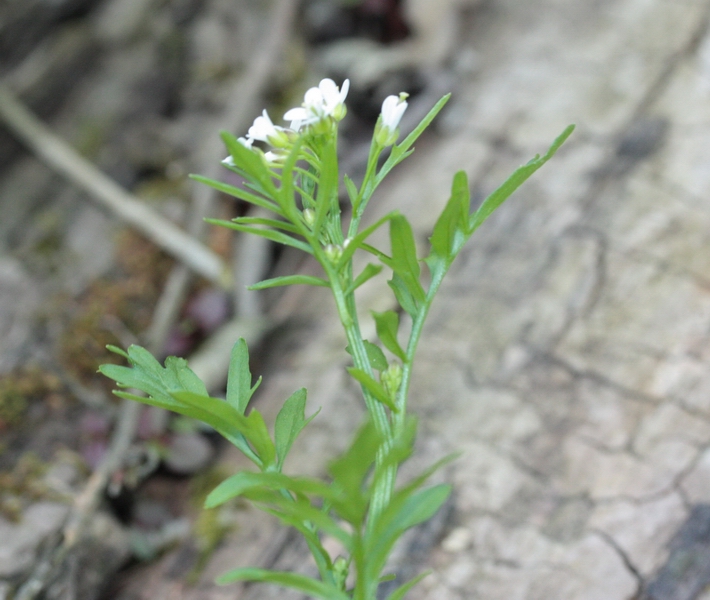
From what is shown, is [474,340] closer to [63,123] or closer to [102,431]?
[102,431]

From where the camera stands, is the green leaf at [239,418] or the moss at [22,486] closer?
the green leaf at [239,418]

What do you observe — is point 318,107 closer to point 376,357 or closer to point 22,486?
point 376,357

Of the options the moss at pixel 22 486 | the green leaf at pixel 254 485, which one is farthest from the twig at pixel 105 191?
the green leaf at pixel 254 485

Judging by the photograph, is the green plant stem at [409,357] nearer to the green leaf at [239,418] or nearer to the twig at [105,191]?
the green leaf at [239,418]

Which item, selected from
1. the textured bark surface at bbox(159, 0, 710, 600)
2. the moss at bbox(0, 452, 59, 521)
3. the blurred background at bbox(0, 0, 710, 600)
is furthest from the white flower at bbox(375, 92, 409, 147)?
the moss at bbox(0, 452, 59, 521)

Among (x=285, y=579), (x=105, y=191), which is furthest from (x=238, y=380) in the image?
(x=105, y=191)

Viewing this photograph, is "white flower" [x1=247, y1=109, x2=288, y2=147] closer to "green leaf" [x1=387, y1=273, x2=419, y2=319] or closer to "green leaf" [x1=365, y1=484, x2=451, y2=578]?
"green leaf" [x1=387, y1=273, x2=419, y2=319]

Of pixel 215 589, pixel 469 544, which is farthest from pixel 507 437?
pixel 215 589
